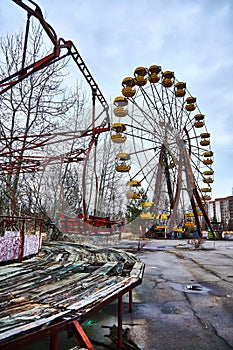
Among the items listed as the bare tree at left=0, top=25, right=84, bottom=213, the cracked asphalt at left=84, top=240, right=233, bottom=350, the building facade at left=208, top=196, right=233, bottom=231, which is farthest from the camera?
the building facade at left=208, top=196, right=233, bottom=231

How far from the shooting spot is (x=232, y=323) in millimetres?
3406

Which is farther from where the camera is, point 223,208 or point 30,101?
point 223,208

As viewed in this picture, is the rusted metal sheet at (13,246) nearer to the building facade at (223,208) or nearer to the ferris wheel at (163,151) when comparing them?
the ferris wheel at (163,151)

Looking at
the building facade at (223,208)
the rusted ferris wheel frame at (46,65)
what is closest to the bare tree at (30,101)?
the rusted ferris wheel frame at (46,65)

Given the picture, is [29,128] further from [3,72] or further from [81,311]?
[81,311]

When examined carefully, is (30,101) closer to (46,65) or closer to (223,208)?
(46,65)

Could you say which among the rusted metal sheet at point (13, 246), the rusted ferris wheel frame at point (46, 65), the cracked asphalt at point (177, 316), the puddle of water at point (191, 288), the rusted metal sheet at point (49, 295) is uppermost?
the rusted ferris wheel frame at point (46, 65)

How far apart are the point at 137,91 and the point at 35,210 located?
800 cm

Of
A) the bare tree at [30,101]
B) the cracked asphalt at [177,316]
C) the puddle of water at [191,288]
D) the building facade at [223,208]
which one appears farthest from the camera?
the building facade at [223,208]

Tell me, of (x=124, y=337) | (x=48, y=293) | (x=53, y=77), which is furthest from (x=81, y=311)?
(x=53, y=77)

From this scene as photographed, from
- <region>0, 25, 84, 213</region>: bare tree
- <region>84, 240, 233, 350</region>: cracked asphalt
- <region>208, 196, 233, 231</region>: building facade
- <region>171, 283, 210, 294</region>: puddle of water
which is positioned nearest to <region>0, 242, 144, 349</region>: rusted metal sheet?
<region>84, 240, 233, 350</region>: cracked asphalt

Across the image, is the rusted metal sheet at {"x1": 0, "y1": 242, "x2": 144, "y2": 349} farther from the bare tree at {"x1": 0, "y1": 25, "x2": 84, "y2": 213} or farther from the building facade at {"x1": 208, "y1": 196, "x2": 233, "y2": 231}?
the building facade at {"x1": 208, "y1": 196, "x2": 233, "y2": 231}

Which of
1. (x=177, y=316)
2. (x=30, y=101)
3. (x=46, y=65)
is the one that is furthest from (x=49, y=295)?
(x=30, y=101)

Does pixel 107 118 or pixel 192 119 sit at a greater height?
pixel 192 119
